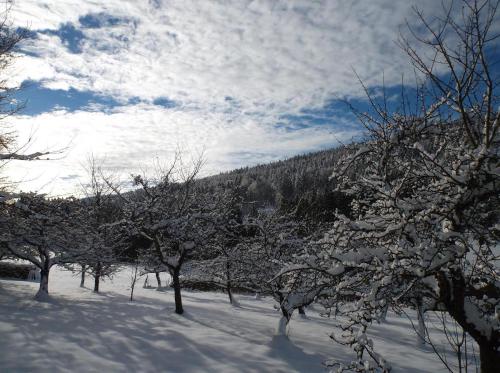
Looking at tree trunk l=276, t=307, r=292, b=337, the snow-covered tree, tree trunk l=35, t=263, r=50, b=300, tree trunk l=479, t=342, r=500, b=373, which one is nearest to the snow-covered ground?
tree trunk l=276, t=307, r=292, b=337

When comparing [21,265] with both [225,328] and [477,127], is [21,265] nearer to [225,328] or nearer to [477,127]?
[225,328]

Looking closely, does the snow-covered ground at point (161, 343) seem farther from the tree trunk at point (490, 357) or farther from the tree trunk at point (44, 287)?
the tree trunk at point (490, 357)

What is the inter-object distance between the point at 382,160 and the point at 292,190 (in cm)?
10233

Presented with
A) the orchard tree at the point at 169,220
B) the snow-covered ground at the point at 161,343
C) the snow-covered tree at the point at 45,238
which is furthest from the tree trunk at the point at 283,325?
the snow-covered tree at the point at 45,238

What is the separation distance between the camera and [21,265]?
31.6 m

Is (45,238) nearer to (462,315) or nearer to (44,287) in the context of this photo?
(44,287)

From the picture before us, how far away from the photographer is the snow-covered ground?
8.59 m

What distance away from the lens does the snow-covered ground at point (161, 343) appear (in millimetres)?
8594

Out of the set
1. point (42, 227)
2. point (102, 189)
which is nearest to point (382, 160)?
point (42, 227)

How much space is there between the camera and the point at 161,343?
34.7ft

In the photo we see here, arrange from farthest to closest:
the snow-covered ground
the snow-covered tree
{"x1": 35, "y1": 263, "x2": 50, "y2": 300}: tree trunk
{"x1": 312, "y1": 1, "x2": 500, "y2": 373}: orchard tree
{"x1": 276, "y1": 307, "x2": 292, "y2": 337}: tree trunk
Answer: {"x1": 35, "y1": 263, "x2": 50, "y2": 300}: tree trunk, the snow-covered tree, {"x1": 276, "y1": 307, "x2": 292, "y2": 337}: tree trunk, the snow-covered ground, {"x1": 312, "y1": 1, "x2": 500, "y2": 373}: orchard tree

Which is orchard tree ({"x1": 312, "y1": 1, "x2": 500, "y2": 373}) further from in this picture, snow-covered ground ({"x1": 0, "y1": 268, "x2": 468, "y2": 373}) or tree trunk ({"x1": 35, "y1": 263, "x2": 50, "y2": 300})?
tree trunk ({"x1": 35, "y1": 263, "x2": 50, "y2": 300})

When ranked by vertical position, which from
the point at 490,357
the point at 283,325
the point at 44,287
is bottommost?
the point at 44,287

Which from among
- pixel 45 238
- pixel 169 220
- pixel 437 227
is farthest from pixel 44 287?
pixel 437 227
